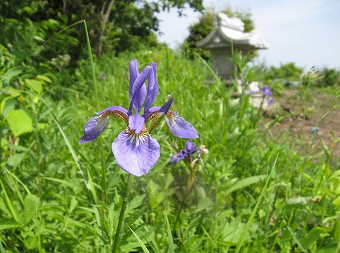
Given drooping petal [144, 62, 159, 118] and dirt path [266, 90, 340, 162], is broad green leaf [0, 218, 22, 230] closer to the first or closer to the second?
drooping petal [144, 62, 159, 118]

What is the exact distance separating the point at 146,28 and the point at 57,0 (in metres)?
4.04

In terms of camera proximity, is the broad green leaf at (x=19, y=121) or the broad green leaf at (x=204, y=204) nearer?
the broad green leaf at (x=204, y=204)

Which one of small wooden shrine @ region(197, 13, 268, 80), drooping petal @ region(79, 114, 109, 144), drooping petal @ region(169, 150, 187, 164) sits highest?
drooping petal @ region(79, 114, 109, 144)

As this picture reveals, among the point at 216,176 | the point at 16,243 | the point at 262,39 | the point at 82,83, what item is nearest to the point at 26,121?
the point at 16,243

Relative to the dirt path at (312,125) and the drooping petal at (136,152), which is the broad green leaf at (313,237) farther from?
the drooping petal at (136,152)

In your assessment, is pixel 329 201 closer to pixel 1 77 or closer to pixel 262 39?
pixel 1 77

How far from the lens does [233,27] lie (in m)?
9.82

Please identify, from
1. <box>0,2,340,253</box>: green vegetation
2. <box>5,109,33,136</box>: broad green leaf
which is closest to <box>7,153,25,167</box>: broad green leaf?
<box>0,2,340,253</box>: green vegetation

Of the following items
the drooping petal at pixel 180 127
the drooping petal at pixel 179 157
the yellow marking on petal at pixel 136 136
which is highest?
the yellow marking on petal at pixel 136 136

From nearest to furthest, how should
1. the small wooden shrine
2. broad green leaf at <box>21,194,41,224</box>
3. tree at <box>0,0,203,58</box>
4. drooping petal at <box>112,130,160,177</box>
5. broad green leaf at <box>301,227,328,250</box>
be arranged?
drooping petal at <box>112,130,160,177</box>, broad green leaf at <box>21,194,41,224</box>, broad green leaf at <box>301,227,328,250</box>, tree at <box>0,0,203,58</box>, the small wooden shrine

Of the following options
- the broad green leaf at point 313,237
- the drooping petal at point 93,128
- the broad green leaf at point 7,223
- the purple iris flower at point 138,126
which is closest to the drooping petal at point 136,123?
the purple iris flower at point 138,126

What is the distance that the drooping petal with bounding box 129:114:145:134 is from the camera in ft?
2.71

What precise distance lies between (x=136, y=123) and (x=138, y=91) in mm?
124

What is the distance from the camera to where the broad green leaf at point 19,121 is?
1.71 meters
